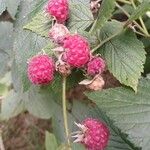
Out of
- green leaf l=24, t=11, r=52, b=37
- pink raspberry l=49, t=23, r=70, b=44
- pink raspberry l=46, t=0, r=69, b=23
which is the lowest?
pink raspberry l=49, t=23, r=70, b=44

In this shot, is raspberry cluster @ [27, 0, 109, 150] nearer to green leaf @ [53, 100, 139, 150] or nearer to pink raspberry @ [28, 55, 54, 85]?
pink raspberry @ [28, 55, 54, 85]

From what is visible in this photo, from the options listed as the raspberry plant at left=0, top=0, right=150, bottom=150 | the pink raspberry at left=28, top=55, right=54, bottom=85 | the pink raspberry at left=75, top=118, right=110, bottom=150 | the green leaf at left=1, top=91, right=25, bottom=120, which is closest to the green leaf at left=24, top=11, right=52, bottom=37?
the raspberry plant at left=0, top=0, right=150, bottom=150

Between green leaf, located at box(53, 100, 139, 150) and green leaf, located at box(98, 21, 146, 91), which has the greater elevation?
green leaf, located at box(98, 21, 146, 91)

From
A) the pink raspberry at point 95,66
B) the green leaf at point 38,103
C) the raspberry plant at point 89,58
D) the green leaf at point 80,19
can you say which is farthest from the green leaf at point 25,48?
the green leaf at point 38,103

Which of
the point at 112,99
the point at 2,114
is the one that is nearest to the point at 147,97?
the point at 112,99

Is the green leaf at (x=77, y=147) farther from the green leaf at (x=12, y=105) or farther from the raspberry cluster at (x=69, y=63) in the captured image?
the green leaf at (x=12, y=105)

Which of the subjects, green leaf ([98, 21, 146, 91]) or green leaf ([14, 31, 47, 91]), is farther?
green leaf ([14, 31, 47, 91])

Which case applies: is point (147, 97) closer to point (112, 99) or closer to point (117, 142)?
point (112, 99)
